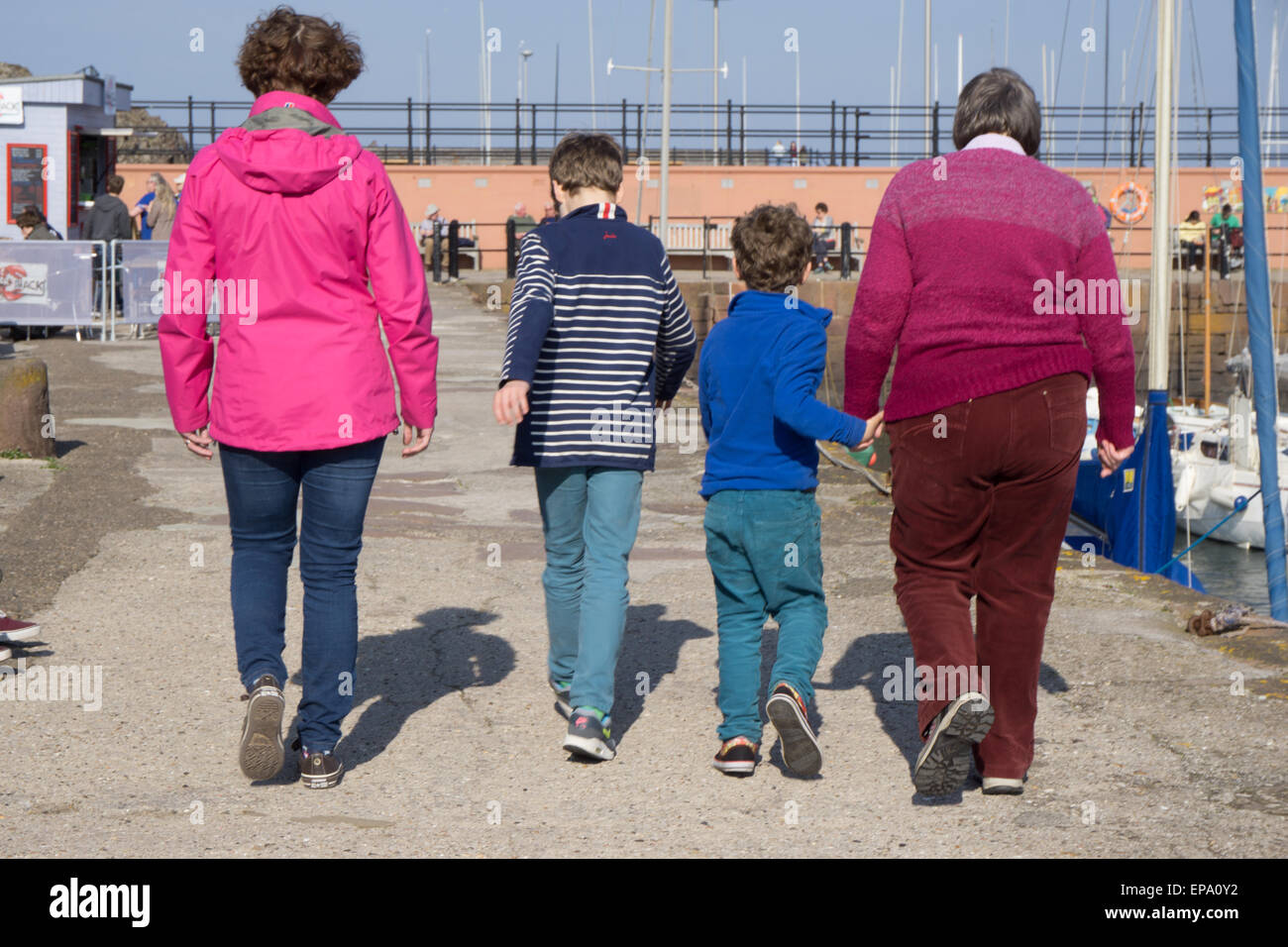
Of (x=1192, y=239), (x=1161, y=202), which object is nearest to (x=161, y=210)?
(x=1161, y=202)

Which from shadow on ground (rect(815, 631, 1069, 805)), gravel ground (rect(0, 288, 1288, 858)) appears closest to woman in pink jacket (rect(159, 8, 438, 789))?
gravel ground (rect(0, 288, 1288, 858))

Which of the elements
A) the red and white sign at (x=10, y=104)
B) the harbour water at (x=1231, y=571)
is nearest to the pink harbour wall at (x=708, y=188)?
the red and white sign at (x=10, y=104)

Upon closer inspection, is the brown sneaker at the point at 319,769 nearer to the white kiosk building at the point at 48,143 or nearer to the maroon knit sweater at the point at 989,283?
the maroon knit sweater at the point at 989,283

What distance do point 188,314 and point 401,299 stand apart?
1.69 feet

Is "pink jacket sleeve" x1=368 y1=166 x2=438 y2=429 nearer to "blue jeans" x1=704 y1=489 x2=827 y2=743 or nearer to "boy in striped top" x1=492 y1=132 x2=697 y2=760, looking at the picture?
"boy in striped top" x1=492 y1=132 x2=697 y2=760

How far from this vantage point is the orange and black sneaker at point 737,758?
3.89 metres

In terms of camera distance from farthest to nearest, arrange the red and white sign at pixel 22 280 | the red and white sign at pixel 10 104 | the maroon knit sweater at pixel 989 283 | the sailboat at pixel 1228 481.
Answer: the red and white sign at pixel 10 104, the red and white sign at pixel 22 280, the sailboat at pixel 1228 481, the maroon knit sweater at pixel 989 283

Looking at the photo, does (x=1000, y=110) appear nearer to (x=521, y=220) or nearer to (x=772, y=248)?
(x=772, y=248)

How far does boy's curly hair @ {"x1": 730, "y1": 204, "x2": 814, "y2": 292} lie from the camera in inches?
159

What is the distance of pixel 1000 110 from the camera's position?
12.1ft

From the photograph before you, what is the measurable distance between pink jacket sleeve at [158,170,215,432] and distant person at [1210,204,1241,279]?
1053 inches

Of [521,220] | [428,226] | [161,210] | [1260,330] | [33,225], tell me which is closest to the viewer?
[1260,330]

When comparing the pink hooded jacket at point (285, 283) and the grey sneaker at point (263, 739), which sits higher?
the pink hooded jacket at point (285, 283)

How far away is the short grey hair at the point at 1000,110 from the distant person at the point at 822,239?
22530 mm
